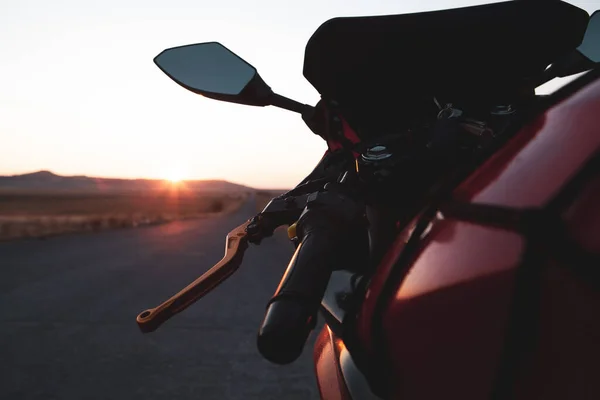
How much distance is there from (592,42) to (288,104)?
97 cm

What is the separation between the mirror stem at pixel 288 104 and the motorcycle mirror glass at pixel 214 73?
0.07 ft

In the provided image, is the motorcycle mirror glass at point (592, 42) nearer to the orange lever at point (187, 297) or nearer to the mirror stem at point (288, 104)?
the mirror stem at point (288, 104)

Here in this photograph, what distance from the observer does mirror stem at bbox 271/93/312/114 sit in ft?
4.71

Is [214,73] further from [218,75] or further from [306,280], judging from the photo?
[306,280]

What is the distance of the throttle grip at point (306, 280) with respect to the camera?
0.80 meters

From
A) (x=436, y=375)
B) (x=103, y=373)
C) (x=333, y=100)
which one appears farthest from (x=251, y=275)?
(x=436, y=375)

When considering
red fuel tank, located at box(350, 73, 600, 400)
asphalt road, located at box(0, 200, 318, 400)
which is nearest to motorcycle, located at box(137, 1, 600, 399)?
red fuel tank, located at box(350, 73, 600, 400)

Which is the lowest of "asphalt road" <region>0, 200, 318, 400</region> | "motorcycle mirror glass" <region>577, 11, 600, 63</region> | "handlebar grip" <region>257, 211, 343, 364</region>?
"asphalt road" <region>0, 200, 318, 400</region>

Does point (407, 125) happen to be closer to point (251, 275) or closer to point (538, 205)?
point (538, 205)

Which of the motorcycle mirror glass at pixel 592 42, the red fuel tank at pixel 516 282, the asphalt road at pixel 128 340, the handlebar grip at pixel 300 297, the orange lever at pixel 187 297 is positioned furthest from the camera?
the asphalt road at pixel 128 340

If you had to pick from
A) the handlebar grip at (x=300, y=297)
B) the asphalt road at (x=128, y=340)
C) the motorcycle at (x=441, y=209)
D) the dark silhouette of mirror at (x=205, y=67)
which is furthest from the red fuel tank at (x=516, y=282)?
the asphalt road at (x=128, y=340)

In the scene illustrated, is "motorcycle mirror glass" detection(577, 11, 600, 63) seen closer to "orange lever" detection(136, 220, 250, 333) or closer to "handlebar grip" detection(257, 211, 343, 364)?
"handlebar grip" detection(257, 211, 343, 364)

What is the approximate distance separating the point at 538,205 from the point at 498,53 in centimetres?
71

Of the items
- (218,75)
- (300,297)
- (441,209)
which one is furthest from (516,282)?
(218,75)
